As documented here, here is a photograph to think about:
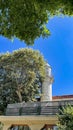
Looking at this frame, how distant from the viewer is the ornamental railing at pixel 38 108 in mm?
25531

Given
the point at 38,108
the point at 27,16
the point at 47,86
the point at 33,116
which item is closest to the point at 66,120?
the point at 33,116

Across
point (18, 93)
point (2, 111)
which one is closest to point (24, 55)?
point (18, 93)

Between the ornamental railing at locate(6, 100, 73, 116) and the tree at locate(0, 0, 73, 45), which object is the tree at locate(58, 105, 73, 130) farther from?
the tree at locate(0, 0, 73, 45)

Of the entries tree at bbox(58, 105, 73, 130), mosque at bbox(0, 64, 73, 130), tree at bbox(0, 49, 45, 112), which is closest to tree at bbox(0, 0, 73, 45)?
tree at bbox(58, 105, 73, 130)

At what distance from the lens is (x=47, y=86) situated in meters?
44.2

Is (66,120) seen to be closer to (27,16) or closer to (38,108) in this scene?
(38,108)

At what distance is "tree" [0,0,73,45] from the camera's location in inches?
230

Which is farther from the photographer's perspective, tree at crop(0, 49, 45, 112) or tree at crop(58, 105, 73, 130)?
tree at crop(0, 49, 45, 112)

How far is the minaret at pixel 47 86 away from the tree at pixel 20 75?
4.75ft

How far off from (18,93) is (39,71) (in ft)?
12.7

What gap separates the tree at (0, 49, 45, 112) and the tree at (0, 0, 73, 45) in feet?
112

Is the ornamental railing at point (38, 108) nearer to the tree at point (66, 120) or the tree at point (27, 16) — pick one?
the tree at point (66, 120)

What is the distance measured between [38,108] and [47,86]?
57.3 ft

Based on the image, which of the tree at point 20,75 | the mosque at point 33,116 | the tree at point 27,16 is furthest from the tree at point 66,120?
the tree at point 20,75
